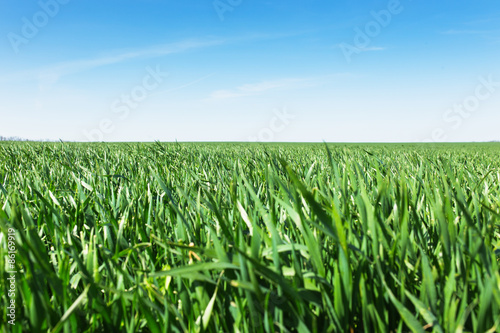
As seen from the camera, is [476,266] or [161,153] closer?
[476,266]

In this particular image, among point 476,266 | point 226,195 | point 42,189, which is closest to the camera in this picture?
point 476,266

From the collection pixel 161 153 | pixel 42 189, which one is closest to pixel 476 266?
pixel 42 189

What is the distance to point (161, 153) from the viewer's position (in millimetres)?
3969

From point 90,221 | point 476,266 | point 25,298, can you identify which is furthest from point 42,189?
point 476,266

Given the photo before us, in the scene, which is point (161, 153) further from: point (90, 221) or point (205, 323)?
point (205, 323)

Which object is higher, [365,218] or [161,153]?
[161,153]

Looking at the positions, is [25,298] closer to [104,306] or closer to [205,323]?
[104,306]

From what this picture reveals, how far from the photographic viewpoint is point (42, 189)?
5.36 feet

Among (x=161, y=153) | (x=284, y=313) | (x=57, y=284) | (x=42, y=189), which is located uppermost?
(x=161, y=153)

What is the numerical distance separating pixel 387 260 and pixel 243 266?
38cm

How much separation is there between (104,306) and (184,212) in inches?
18.6

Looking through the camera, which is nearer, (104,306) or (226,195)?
(104,306)

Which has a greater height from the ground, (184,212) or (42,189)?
(42,189)

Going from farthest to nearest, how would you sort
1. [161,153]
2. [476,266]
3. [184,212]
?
1. [161,153]
2. [184,212]
3. [476,266]
